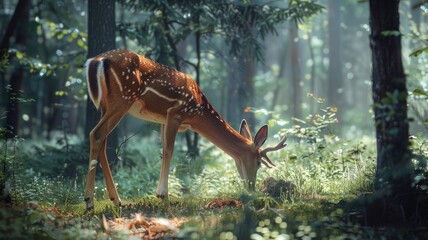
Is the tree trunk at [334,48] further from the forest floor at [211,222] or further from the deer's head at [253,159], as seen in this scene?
the forest floor at [211,222]

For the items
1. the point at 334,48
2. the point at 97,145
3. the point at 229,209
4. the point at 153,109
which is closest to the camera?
the point at 229,209

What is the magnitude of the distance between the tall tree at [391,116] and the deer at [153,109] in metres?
2.42

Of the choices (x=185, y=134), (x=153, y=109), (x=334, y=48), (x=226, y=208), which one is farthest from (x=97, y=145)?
(x=334, y=48)

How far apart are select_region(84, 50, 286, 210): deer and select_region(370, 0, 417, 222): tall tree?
7.96 ft

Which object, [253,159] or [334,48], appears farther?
[334,48]

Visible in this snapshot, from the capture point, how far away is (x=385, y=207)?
5871 mm

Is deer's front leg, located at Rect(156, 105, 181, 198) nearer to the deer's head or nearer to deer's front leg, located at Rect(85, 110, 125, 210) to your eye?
deer's front leg, located at Rect(85, 110, 125, 210)

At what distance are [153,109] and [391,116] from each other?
353 cm

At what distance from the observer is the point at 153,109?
803 centimetres

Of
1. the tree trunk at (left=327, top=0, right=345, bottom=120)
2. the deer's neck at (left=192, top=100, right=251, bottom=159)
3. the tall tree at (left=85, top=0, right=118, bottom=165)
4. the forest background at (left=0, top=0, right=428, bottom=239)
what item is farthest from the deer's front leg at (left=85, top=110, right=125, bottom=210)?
the tree trunk at (left=327, top=0, right=345, bottom=120)

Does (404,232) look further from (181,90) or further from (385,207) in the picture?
(181,90)

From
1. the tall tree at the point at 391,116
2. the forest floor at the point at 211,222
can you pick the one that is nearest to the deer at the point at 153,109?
the forest floor at the point at 211,222

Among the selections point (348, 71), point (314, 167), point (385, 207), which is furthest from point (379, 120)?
point (348, 71)

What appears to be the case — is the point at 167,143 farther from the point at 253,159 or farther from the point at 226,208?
the point at 226,208
